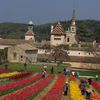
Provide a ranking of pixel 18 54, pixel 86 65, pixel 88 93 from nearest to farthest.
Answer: pixel 88 93 < pixel 86 65 < pixel 18 54

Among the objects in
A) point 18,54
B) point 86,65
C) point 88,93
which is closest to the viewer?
point 88,93

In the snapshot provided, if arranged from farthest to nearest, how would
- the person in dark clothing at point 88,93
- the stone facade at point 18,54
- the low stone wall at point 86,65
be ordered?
the low stone wall at point 86,65
the stone facade at point 18,54
the person in dark clothing at point 88,93

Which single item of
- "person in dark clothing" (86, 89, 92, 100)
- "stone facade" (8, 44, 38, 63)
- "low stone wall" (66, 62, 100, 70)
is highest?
"stone facade" (8, 44, 38, 63)

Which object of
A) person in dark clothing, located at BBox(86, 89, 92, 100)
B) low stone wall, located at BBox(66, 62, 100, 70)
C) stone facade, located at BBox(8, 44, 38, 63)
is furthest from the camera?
low stone wall, located at BBox(66, 62, 100, 70)

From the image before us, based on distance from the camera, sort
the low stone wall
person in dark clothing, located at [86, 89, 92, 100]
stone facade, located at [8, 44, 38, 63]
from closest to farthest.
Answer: person in dark clothing, located at [86, 89, 92, 100] < stone facade, located at [8, 44, 38, 63] < the low stone wall

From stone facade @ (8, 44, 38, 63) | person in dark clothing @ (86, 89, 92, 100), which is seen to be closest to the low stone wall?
stone facade @ (8, 44, 38, 63)

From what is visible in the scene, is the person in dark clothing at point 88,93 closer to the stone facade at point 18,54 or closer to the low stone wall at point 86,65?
the stone facade at point 18,54

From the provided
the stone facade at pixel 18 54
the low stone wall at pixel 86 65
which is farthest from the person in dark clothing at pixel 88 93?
the low stone wall at pixel 86 65

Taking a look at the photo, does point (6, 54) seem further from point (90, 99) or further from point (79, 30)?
point (79, 30)

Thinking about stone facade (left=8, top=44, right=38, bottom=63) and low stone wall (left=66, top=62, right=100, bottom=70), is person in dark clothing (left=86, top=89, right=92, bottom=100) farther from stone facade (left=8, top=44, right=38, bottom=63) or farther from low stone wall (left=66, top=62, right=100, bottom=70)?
low stone wall (left=66, top=62, right=100, bottom=70)

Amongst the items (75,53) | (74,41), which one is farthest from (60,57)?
(74,41)

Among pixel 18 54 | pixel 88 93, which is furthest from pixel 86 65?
pixel 88 93

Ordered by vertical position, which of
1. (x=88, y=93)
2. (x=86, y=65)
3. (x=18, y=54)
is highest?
(x=18, y=54)

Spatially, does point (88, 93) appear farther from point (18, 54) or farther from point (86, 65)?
point (18, 54)
